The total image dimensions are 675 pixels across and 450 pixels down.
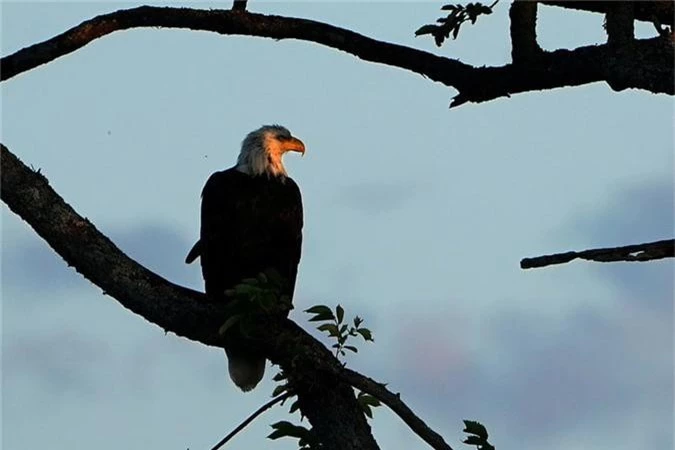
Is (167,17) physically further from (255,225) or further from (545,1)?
(255,225)

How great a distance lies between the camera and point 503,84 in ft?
12.1

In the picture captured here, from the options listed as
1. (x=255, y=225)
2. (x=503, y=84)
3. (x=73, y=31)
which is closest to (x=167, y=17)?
(x=73, y=31)

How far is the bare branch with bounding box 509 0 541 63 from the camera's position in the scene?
12.0 ft

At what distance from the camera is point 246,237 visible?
20.4 feet

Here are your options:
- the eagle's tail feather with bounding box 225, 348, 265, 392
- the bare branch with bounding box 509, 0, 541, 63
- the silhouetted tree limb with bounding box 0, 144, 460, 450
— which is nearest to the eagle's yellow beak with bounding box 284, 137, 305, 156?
the eagle's tail feather with bounding box 225, 348, 265, 392

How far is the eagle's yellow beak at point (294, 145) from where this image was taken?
279 inches

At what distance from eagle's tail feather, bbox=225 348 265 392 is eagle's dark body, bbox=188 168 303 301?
1.05 feet

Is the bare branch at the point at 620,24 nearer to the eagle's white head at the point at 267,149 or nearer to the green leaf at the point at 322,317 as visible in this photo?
the green leaf at the point at 322,317

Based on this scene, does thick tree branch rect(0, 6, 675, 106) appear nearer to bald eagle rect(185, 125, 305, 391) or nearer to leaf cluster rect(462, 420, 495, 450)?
leaf cluster rect(462, 420, 495, 450)

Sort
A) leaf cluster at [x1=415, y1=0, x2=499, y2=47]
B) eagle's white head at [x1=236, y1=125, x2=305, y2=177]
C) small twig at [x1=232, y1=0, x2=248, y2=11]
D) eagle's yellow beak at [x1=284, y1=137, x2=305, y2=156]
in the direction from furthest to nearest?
eagle's yellow beak at [x1=284, y1=137, x2=305, y2=156] < eagle's white head at [x1=236, y1=125, x2=305, y2=177] < small twig at [x1=232, y1=0, x2=248, y2=11] < leaf cluster at [x1=415, y1=0, x2=499, y2=47]

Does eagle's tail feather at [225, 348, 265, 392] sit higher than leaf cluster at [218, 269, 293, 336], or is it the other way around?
eagle's tail feather at [225, 348, 265, 392]

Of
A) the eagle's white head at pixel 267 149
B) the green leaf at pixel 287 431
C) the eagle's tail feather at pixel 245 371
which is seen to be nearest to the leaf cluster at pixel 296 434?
the green leaf at pixel 287 431

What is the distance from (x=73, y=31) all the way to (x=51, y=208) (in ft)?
1.82

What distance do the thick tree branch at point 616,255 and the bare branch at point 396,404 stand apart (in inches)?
32.2
